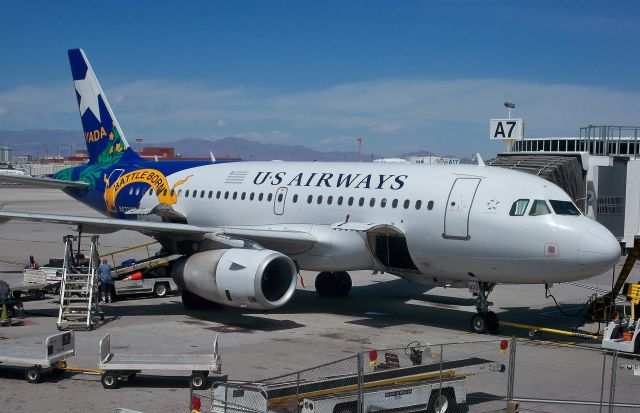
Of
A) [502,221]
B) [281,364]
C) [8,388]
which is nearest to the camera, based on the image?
[8,388]

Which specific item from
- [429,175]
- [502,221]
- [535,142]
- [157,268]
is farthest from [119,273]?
[535,142]

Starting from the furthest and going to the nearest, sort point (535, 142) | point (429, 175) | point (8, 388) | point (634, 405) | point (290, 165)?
1. point (535, 142)
2. point (290, 165)
3. point (429, 175)
4. point (8, 388)
5. point (634, 405)

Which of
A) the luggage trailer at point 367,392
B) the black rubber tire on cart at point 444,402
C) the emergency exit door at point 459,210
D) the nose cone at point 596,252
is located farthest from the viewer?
the emergency exit door at point 459,210

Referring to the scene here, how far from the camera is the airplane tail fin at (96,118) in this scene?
31125mm

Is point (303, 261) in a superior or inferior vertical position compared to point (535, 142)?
inferior

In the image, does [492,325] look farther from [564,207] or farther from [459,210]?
[564,207]

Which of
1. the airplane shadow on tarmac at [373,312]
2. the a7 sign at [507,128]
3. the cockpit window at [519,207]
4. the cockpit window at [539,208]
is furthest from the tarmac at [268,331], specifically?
the a7 sign at [507,128]

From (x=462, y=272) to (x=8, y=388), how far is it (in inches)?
424

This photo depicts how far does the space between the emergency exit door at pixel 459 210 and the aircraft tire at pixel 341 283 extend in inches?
272

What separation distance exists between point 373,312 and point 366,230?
3.80 m

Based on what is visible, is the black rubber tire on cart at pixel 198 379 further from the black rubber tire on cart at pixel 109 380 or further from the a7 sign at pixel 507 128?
the a7 sign at pixel 507 128

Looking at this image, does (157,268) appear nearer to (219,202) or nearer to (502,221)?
(219,202)

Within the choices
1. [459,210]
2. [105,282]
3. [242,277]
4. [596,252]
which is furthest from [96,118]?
[596,252]

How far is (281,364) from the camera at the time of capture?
1677 cm
